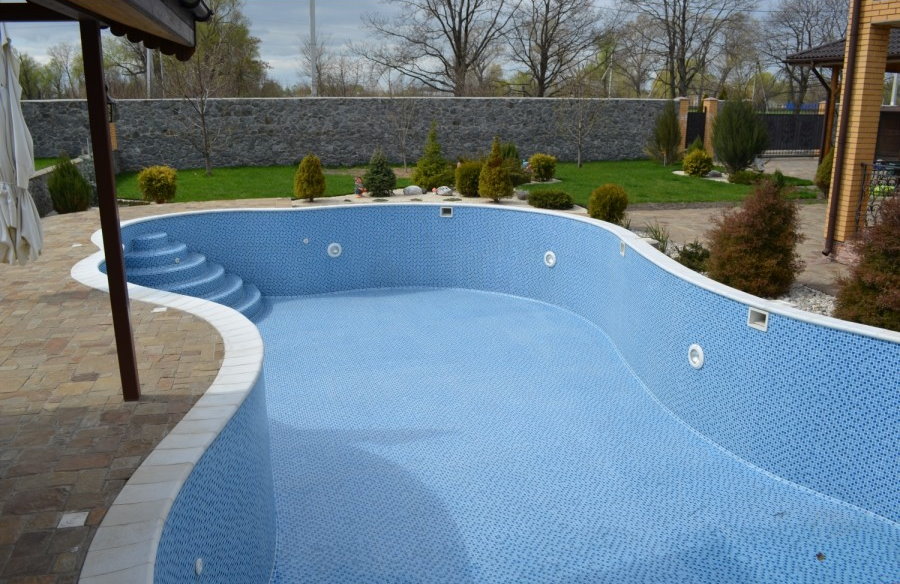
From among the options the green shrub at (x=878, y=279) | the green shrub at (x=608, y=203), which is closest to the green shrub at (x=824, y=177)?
the green shrub at (x=608, y=203)

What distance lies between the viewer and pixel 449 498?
538 cm

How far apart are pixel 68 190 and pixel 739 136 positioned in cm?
1554

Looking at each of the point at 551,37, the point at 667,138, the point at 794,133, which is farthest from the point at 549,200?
the point at 551,37

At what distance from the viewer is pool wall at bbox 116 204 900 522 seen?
503 cm

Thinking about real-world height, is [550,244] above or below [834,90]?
below

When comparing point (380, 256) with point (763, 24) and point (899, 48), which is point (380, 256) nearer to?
point (899, 48)

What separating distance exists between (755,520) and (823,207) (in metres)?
10.9

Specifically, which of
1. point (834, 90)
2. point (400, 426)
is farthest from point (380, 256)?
point (834, 90)

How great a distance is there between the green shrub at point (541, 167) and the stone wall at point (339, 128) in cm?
497

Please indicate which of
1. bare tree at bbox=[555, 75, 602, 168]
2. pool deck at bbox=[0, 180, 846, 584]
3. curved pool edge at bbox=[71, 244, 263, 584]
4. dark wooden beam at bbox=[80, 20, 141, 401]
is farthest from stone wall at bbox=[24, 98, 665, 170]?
dark wooden beam at bbox=[80, 20, 141, 401]

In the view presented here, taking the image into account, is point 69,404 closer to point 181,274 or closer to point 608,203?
point 181,274

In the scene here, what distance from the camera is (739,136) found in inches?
739

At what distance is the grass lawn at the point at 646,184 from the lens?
15.8 m

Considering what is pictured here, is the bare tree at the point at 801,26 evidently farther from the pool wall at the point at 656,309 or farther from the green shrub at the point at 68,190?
the green shrub at the point at 68,190
